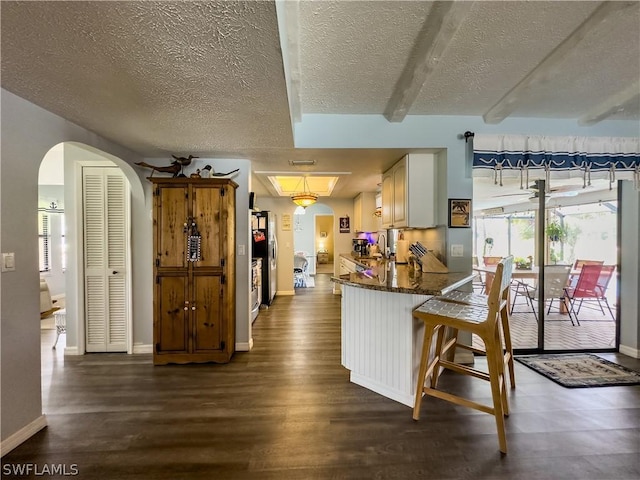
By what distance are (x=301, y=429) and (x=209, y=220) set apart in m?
2.03

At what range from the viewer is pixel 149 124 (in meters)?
2.33

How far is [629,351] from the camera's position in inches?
125

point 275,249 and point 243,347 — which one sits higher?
point 275,249

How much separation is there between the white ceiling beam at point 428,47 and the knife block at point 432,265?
1.41 metres

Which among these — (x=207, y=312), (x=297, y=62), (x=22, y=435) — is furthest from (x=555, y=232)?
(x=22, y=435)

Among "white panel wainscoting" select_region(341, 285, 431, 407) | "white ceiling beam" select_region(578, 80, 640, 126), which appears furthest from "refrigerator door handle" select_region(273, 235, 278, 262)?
"white ceiling beam" select_region(578, 80, 640, 126)

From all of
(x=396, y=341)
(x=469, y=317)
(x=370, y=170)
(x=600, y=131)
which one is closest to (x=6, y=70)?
(x=396, y=341)

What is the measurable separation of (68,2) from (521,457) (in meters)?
3.14

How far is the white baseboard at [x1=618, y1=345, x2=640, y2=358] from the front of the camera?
312cm

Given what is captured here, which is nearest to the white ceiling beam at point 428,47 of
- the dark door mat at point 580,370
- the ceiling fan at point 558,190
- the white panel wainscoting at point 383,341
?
the white panel wainscoting at point 383,341

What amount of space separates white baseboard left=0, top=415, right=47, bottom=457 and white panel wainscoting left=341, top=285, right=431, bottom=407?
2.20 meters

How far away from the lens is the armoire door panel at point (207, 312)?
9.71ft

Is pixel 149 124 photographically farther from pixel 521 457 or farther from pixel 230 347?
pixel 521 457

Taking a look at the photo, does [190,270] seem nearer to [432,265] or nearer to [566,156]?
[432,265]
